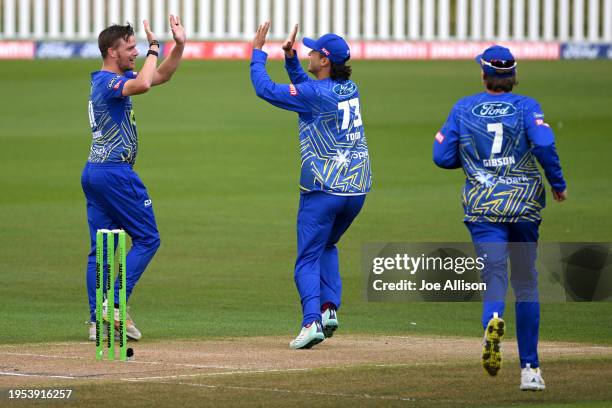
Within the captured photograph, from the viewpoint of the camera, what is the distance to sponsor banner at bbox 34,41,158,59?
55906 millimetres

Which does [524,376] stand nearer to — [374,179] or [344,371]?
[344,371]

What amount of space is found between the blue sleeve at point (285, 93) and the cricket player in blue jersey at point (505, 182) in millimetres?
1734

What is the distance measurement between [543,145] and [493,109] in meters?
0.39

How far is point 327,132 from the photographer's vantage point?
1034 centimetres

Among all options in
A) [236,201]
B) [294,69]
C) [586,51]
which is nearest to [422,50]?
[586,51]

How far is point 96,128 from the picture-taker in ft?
35.6

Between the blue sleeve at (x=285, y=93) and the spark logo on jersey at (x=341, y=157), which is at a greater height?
the blue sleeve at (x=285, y=93)

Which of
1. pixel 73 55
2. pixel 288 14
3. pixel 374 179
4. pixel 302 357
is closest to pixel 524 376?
pixel 302 357

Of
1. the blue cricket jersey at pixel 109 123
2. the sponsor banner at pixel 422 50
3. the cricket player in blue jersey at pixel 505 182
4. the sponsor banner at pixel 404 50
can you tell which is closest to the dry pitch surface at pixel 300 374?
the cricket player in blue jersey at pixel 505 182

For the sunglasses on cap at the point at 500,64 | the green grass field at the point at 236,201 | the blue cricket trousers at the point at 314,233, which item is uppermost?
the sunglasses on cap at the point at 500,64

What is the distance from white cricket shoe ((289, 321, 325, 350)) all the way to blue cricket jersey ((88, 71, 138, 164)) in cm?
192

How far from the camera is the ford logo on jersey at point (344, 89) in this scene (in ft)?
33.8

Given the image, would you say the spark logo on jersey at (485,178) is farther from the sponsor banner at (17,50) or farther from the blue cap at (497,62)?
the sponsor banner at (17,50)

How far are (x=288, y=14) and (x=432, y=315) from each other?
186ft
